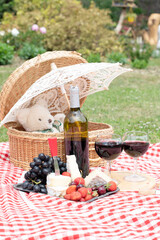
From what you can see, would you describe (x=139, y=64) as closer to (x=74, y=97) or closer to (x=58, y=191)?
(x=74, y=97)

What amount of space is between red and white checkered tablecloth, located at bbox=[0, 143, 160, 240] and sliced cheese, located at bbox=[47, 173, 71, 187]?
0.26 feet

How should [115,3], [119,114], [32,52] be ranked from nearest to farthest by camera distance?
[119,114] → [32,52] → [115,3]

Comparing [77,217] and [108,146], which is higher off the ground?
[108,146]

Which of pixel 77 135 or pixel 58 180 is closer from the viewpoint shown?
pixel 58 180

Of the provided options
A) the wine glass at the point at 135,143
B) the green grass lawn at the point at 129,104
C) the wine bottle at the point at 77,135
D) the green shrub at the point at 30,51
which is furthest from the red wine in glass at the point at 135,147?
the green shrub at the point at 30,51

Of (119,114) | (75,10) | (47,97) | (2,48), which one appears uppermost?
(75,10)

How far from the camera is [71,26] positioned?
33.0 feet

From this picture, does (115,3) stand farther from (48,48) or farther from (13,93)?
(13,93)

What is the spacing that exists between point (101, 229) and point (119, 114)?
13.4 feet

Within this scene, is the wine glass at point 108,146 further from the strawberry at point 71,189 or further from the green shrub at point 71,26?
the green shrub at point 71,26

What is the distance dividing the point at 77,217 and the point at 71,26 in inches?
344

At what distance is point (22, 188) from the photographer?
7.44 ft

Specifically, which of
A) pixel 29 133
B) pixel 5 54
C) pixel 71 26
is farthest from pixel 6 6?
pixel 29 133

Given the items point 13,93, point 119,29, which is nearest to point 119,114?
point 13,93
